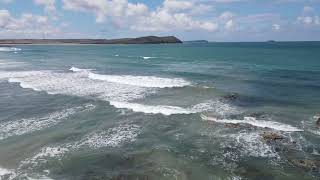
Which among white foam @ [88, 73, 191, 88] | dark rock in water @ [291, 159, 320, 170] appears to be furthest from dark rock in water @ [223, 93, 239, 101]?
dark rock in water @ [291, 159, 320, 170]

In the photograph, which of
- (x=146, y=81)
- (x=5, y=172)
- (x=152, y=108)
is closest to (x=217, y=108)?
(x=152, y=108)

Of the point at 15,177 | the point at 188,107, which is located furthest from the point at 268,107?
the point at 15,177

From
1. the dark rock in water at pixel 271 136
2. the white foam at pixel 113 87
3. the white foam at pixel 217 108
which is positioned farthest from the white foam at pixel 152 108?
the dark rock in water at pixel 271 136

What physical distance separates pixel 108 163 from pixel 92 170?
956 mm

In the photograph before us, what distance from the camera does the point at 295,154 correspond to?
18.8m

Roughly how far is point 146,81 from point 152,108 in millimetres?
14287

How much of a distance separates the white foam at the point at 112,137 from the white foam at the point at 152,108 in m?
3.99

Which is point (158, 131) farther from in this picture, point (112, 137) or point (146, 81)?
point (146, 81)

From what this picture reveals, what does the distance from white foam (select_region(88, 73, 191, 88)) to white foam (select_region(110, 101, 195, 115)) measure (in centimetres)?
982

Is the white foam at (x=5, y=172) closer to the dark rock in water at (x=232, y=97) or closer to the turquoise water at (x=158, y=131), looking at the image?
the turquoise water at (x=158, y=131)

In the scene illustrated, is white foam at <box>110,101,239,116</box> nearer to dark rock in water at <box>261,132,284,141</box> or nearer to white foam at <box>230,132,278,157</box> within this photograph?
white foam at <box>230,132,278,157</box>

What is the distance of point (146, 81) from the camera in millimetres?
42438

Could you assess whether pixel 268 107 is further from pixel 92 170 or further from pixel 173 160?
pixel 92 170

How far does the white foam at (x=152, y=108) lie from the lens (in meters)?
27.2
